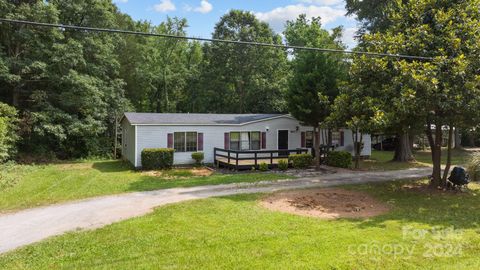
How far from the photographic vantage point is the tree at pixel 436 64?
9539 millimetres

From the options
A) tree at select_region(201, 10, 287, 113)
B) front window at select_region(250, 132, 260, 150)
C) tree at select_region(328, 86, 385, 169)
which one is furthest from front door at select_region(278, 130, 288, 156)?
tree at select_region(201, 10, 287, 113)

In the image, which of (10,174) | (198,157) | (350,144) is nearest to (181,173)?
(198,157)

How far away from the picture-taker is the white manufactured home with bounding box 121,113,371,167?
17.8 meters

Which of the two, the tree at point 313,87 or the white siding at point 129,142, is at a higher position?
the tree at point 313,87

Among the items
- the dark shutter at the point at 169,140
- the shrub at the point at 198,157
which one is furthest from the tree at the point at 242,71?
the dark shutter at the point at 169,140

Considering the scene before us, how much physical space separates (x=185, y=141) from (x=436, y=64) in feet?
42.0

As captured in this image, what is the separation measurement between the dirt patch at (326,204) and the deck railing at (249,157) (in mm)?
5594

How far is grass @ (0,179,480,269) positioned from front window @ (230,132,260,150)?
1105 cm

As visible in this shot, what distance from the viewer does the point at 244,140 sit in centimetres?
2019

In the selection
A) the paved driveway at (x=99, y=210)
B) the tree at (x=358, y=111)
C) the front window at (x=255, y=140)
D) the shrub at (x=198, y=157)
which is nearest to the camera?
the paved driveway at (x=99, y=210)

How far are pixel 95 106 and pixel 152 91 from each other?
40.0 feet

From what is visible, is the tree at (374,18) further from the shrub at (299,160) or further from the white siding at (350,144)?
the shrub at (299,160)

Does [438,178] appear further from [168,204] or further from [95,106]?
[95,106]

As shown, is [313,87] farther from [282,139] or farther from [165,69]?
[165,69]
